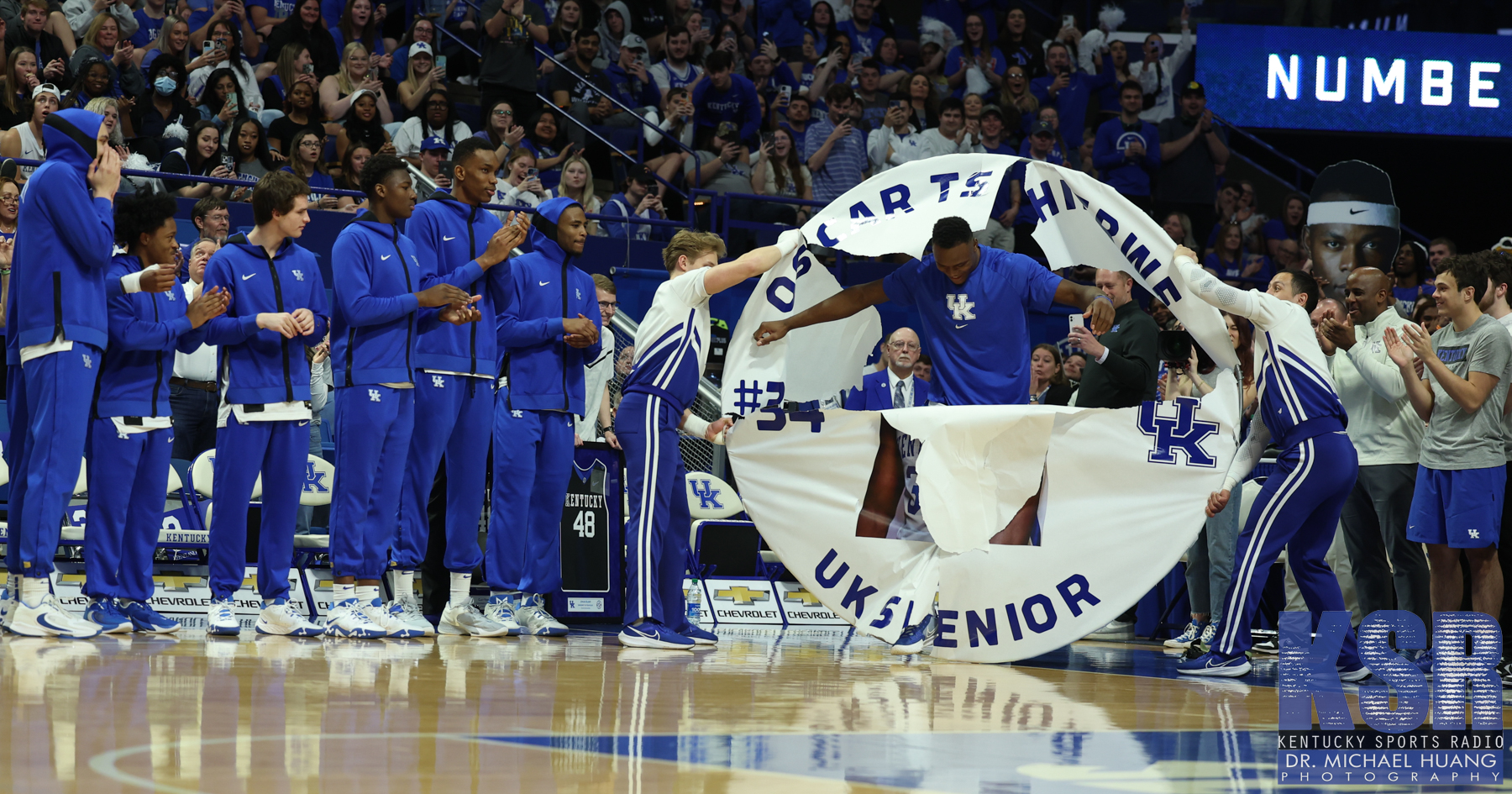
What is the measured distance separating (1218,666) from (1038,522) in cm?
101

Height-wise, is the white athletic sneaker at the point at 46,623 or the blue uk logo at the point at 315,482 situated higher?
the blue uk logo at the point at 315,482

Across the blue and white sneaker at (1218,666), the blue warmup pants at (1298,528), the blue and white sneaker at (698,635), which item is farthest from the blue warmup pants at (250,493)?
the blue warmup pants at (1298,528)

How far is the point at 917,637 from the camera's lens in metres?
7.38

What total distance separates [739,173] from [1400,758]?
11.2 meters

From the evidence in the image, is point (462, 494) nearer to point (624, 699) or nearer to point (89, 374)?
point (89, 374)

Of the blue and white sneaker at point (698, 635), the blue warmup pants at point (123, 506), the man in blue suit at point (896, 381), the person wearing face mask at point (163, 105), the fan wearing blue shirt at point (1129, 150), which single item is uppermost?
the fan wearing blue shirt at point (1129, 150)

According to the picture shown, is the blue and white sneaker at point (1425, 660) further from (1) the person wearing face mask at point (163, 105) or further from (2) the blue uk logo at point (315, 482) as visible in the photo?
(1) the person wearing face mask at point (163, 105)

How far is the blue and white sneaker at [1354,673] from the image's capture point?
6787 millimetres

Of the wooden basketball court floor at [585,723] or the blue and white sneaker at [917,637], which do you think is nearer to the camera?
the wooden basketball court floor at [585,723]

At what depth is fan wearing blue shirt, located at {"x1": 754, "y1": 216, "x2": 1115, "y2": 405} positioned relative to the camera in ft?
23.8

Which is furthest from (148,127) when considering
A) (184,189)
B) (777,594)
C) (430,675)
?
(430,675)

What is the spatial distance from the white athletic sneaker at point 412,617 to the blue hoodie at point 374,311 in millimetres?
1104

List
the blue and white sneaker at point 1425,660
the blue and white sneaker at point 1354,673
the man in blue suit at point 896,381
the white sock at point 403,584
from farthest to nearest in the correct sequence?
the man in blue suit at point 896,381
the white sock at point 403,584
the blue and white sneaker at point 1425,660
the blue and white sneaker at point 1354,673

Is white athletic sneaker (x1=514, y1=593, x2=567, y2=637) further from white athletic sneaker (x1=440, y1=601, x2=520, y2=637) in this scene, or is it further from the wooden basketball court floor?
the wooden basketball court floor
